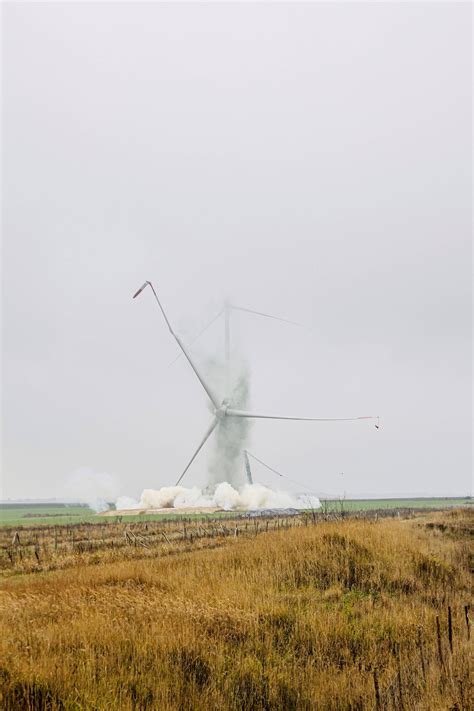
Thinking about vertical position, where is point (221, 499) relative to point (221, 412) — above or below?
below

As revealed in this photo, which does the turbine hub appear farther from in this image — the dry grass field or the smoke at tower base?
the dry grass field

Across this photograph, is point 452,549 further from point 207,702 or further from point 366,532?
point 207,702

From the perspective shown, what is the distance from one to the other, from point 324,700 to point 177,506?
367ft

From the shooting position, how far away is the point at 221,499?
10731cm

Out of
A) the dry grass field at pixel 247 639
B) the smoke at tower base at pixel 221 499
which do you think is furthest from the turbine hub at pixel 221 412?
the dry grass field at pixel 247 639

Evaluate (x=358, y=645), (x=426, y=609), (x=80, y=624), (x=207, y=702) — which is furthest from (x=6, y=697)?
(x=426, y=609)

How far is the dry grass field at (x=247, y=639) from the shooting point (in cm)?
704

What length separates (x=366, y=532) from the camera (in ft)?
69.7

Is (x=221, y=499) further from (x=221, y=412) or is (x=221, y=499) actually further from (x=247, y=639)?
(x=247, y=639)

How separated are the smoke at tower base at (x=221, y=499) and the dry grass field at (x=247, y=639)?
87.4 metres

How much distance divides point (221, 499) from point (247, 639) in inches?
3959

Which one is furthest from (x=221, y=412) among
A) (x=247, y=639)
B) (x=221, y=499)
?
(x=247, y=639)

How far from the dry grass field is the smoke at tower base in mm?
87369

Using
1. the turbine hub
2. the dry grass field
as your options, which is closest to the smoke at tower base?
the turbine hub
